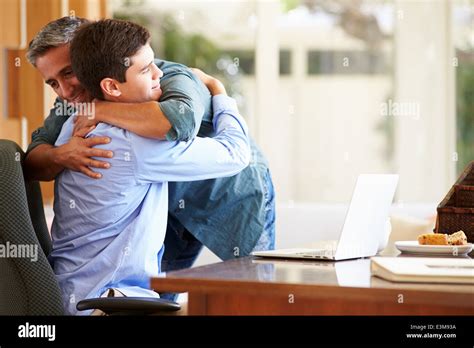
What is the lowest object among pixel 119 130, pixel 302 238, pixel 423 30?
pixel 302 238

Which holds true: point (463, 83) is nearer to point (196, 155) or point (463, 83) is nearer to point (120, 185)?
point (196, 155)

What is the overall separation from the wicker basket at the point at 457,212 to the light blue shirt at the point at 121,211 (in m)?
0.60

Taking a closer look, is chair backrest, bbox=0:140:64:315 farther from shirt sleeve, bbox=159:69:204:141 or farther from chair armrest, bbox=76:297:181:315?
shirt sleeve, bbox=159:69:204:141

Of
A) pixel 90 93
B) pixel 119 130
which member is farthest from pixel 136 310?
pixel 90 93

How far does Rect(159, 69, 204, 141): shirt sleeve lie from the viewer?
7.50 feet

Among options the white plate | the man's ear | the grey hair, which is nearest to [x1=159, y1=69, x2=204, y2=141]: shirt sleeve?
the man's ear

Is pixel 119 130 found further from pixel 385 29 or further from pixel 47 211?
pixel 385 29

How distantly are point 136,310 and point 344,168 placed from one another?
14.4 ft

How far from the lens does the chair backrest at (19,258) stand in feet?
6.91

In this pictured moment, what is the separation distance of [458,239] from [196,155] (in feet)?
2.32

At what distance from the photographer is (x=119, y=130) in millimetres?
2320

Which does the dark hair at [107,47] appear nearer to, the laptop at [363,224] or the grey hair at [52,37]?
the grey hair at [52,37]
